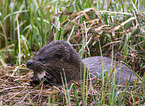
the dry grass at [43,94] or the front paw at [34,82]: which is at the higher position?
the front paw at [34,82]

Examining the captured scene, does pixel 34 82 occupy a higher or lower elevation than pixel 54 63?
lower

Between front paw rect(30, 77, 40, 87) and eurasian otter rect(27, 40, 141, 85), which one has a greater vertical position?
eurasian otter rect(27, 40, 141, 85)

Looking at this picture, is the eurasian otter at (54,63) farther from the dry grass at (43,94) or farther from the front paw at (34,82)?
the dry grass at (43,94)

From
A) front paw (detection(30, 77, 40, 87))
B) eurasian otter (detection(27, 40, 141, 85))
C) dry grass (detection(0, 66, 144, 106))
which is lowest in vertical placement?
dry grass (detection(0, 66, 144, 106))

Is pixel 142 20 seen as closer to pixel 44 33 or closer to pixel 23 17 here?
pixel 44 33

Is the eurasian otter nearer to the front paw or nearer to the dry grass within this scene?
the front paw

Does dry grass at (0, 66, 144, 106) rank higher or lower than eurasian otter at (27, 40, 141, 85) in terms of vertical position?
lower

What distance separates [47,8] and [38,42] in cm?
117

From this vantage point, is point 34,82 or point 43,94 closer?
point 43,94

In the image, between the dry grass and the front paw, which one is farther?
the front paw

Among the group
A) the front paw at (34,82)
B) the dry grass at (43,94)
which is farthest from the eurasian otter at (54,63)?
the dry grass at (43,94)

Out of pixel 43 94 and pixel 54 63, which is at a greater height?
pixel 54 63

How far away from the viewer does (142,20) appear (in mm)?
3141

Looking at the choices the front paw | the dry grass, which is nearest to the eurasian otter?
the front paw
